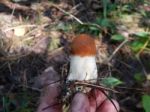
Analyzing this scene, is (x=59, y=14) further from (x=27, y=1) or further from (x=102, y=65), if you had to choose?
(x=102, y=65)

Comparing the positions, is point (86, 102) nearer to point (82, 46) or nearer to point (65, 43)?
point (82, 46)

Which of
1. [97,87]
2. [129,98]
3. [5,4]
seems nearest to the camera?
[97,87]

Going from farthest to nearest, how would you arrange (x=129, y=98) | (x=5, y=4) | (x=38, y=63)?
(x=5, y=4), (x=38, y=63), (x=129, y=98)

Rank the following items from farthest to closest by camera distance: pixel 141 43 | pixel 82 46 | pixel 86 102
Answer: pixel 141 43 < pixel 82 46 < pixel 86 102

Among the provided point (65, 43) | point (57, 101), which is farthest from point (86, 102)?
point (65, 43)

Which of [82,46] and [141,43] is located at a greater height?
[82,46]

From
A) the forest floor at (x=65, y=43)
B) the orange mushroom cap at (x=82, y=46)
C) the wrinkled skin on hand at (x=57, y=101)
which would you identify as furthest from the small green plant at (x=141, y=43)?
the orange mushroom cap at (x=82, y=46)

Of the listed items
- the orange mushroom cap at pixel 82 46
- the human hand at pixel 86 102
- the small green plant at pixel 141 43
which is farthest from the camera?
the small green plant at pixel 141 43

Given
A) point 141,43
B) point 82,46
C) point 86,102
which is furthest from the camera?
point 141,43

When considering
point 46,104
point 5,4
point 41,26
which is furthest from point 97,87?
point 5,4

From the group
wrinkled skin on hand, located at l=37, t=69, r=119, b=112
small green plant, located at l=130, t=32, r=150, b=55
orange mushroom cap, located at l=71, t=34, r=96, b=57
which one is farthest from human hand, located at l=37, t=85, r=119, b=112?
small green plant, located at l=130, t=32, r=150, b=55

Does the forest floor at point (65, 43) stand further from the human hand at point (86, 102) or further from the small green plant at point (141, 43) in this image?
the human hand at point (86, 102)
